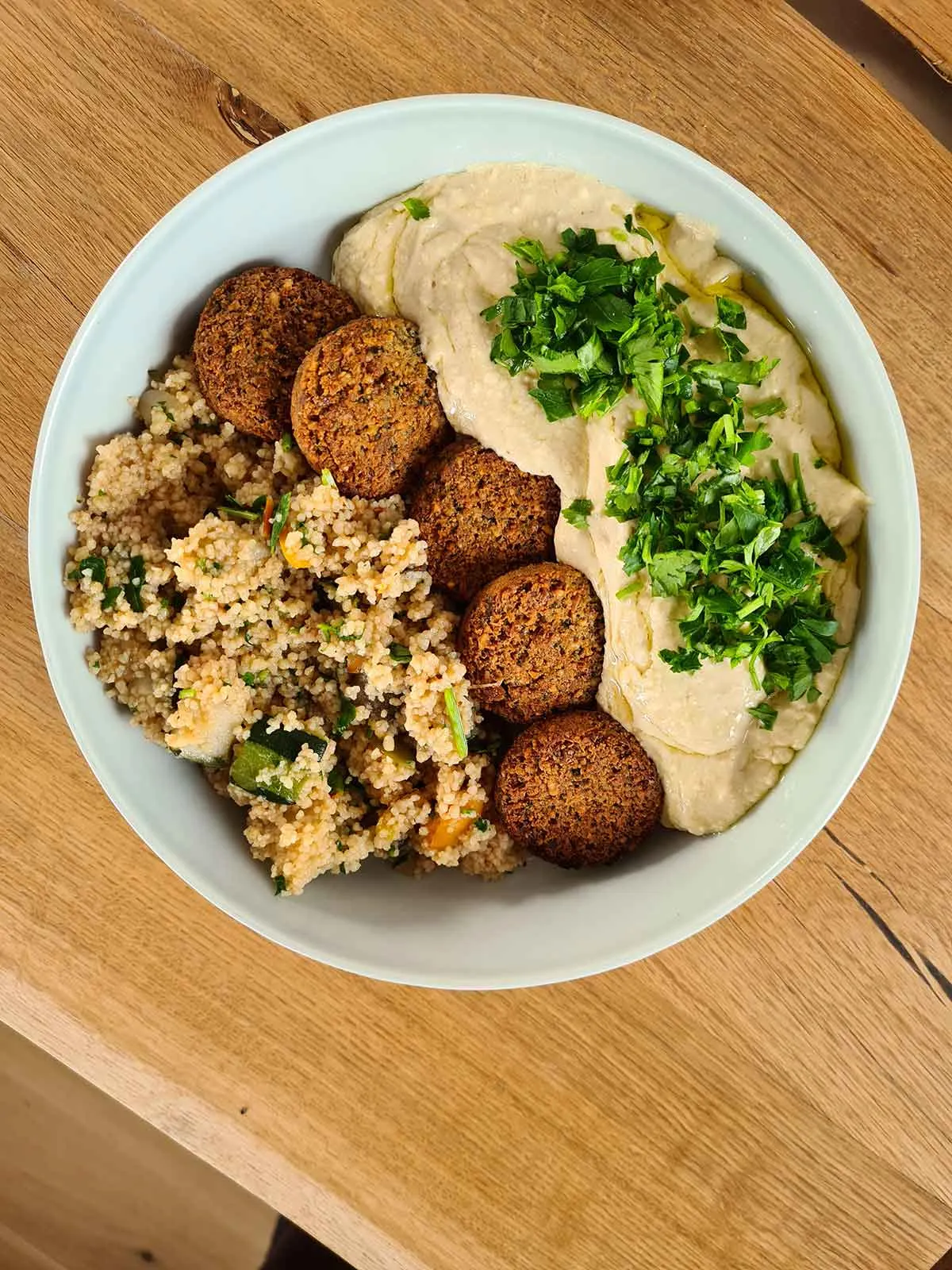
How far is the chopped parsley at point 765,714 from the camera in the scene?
1641 millimetres

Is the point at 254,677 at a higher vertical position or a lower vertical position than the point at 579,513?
lower

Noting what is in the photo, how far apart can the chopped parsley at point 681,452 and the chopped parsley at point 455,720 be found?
322 millimetres

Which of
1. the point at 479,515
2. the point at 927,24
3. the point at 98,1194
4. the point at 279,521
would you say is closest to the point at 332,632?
the point at 279,521

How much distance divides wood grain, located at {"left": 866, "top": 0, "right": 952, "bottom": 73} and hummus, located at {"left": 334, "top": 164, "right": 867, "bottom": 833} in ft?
2.31

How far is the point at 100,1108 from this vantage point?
2711 mm

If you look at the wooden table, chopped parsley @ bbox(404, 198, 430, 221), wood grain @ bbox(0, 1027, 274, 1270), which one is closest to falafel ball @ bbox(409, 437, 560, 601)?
chopped parsley @ bbox(404, 198, 430, 221)

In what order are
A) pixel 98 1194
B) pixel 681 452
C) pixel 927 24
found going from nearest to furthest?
pixel 681 452 < pixel 927 24 < pixel 98 1194

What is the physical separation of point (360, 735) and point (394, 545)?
335 mm

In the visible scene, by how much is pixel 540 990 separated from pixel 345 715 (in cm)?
70

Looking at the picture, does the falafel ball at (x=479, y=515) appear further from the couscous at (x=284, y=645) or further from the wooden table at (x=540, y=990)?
the wooden table at (x=540, y=990)

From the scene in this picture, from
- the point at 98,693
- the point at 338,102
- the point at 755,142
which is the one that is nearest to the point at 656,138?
the point at 755,142

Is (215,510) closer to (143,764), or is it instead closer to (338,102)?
(143,764)

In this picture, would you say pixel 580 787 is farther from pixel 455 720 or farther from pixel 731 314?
pixel 731 314

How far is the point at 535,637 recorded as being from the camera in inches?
65.1
